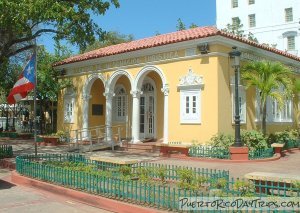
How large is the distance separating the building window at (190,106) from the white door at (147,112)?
10.7 feet

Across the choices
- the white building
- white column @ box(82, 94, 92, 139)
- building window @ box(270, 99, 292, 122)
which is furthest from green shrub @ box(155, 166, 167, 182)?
the white building

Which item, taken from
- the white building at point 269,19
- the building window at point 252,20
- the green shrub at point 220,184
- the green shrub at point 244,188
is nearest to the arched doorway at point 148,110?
the green shrub at point 220,184

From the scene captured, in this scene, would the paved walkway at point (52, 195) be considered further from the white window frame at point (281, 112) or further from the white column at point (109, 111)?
the white column at point (109, 111)

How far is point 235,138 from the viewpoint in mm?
13234

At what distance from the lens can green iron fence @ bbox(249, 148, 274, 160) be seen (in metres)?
13.5

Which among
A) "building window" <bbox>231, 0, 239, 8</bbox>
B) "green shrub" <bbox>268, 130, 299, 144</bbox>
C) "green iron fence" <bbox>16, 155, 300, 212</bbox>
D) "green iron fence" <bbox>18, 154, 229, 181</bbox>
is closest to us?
"green iron fence" <bbox>16, 155, 300, 212</bbox>

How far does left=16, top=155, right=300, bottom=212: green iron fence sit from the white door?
27.3ft

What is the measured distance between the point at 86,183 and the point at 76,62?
1313cm

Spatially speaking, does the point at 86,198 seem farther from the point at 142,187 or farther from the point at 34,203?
the point at 142,187

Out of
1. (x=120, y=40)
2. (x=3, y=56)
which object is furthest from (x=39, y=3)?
(x=120, y=40)

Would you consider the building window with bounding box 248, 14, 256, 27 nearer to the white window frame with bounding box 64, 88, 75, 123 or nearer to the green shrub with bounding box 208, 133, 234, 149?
the white window frame with bounding box 64, 88, 75, 123

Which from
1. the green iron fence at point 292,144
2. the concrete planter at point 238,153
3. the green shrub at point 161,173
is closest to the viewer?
the green shrub at point 161,173

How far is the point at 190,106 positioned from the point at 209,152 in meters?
2.43

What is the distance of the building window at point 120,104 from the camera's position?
65.5ft
